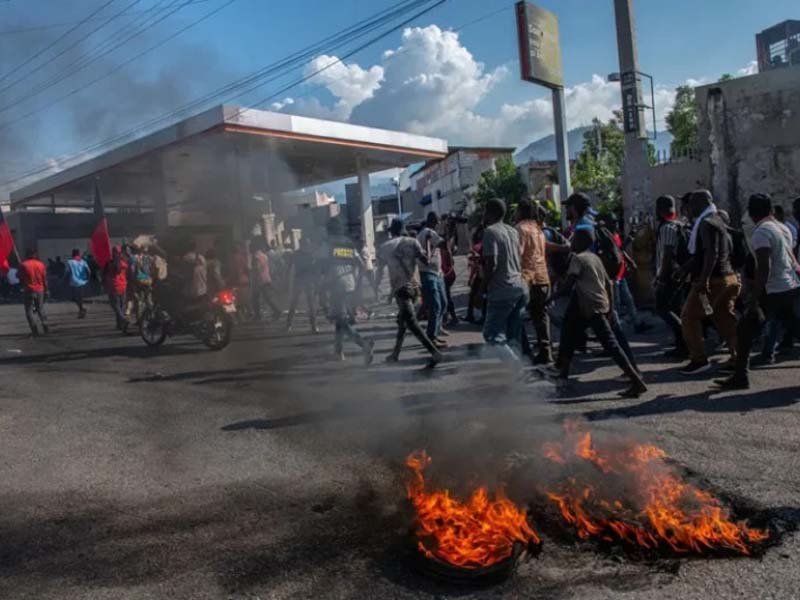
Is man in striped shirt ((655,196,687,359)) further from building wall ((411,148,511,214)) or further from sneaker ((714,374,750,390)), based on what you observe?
building wall ((411,148,511,214))

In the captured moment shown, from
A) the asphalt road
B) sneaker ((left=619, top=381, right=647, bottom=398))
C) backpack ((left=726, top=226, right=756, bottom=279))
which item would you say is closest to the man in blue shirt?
the asphalt road

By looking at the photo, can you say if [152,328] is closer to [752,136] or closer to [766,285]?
[766,285]

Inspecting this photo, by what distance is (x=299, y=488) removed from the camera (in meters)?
4.00

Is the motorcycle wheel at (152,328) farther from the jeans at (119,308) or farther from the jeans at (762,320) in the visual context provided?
the jeans at (762,320)

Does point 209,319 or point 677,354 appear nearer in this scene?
point 677,354

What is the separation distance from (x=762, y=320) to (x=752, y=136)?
737cm

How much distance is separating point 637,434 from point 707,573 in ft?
5.96

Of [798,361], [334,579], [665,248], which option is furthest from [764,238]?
[334,579]

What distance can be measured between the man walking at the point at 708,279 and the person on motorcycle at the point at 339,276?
3283 millimetres

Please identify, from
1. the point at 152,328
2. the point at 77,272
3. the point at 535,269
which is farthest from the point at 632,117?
the point at 77,272

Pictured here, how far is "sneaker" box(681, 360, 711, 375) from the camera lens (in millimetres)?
6094

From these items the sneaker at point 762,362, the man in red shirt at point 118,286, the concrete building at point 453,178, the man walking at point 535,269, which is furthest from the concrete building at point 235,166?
the concrete building at point 453,178

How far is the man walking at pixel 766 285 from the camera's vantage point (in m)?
5.30

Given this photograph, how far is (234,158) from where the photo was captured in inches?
479
